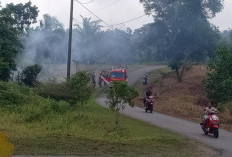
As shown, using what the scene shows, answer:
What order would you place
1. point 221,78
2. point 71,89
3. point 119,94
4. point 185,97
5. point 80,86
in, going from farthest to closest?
point 185,97, point 221,78, point 71,89, point 80,86, point 119,94

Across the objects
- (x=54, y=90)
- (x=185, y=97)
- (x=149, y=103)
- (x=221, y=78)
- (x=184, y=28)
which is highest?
(x=184, y=28)

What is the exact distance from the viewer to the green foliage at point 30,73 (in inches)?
1369

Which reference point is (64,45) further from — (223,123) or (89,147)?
(89,147)

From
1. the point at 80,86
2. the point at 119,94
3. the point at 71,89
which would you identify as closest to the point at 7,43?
the point at 71,89

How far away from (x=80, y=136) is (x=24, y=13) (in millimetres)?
42477

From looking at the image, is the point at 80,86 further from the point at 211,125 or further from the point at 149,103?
the point at 211,125

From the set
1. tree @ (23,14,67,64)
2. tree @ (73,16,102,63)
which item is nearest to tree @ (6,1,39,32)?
tree @ (23,14,67,64)

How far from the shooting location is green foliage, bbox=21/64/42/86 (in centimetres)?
3478

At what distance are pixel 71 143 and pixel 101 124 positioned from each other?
18.2ft

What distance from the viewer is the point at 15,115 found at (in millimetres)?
18844

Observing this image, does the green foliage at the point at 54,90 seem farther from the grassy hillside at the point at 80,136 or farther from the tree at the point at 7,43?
the tree at the point at 7,43

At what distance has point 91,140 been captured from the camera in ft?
38.4

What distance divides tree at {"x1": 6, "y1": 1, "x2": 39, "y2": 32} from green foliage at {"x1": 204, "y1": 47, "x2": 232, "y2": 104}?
3118cm

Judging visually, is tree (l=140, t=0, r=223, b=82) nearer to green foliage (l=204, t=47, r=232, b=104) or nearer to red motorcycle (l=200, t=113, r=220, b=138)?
green foliage (l=204, t=47, r=232, b=104)
